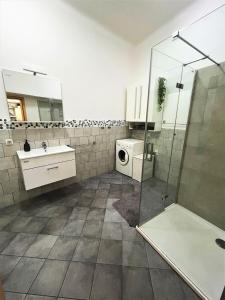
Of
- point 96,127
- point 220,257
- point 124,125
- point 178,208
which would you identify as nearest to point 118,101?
point 124,125

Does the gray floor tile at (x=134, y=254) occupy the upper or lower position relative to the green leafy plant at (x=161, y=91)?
lower

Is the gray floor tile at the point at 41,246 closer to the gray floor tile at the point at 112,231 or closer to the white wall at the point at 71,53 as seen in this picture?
the gray floor tile at the point at 112,231

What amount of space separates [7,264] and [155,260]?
4.66 feet

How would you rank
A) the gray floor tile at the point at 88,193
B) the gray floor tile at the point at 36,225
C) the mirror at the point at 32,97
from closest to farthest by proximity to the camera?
the gray floor tile at the point at 36,225, the mirror at the point at 32,97, the gray floor tile at the point at 88,193

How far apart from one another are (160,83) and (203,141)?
1306 millimetres

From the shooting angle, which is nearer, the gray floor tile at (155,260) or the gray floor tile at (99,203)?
the gray floor tile at (155,260)

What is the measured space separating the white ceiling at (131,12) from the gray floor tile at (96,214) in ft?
10.7

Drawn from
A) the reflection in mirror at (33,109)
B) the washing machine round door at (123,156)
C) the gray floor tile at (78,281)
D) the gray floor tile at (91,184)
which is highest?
the reflection in mirror at (33,109)

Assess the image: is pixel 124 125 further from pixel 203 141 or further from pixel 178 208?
pixel 178 208

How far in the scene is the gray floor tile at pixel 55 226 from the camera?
162cm

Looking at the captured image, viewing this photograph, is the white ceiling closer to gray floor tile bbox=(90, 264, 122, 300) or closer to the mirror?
the mirror

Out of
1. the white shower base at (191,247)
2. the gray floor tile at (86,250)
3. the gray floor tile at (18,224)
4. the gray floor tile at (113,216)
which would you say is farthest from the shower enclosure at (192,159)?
the gray floor tile at (18,224)

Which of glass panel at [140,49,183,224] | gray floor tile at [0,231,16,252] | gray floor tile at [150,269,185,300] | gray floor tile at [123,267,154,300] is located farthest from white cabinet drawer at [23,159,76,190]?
gray floor tile at [150,269,185,300]

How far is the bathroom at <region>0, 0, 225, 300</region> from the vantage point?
121cm
